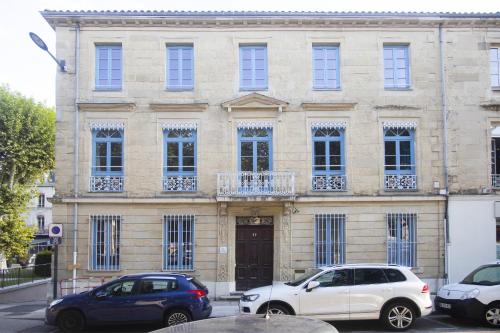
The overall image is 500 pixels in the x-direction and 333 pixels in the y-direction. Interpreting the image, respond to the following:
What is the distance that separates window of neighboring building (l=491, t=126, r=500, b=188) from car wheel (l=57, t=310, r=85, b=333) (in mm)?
14537

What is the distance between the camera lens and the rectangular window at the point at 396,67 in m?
19.5

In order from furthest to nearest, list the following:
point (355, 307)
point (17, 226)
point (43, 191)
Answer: point (43, 191) → point (17, 226) → point (355, 307)

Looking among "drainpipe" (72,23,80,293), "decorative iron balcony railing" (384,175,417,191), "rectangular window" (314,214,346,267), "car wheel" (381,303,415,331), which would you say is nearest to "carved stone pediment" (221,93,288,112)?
"rectangular window" (314,214,346,267)

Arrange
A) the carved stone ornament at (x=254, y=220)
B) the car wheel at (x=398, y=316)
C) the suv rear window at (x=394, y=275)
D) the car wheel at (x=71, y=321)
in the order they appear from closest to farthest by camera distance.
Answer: the car wheel at (x=398, y=316) → the suv rear window at (x=394, y=275) → the car wheel at (x=71, y=321) → the carved stone ornament at (x=254, y=220)

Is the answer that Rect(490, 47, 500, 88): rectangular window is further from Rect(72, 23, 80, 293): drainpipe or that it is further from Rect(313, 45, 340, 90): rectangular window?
Rect(72, 23, 80, 293): drainpipe

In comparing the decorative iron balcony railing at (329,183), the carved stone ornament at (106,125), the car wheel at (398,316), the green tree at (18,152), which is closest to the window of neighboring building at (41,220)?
the green tree at (18,152)

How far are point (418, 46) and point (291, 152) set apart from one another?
6030 mm

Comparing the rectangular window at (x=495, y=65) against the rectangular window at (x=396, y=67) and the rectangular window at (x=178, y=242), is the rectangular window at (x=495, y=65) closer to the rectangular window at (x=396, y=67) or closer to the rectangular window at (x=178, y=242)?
the rectangular window at (x=396, y=67)

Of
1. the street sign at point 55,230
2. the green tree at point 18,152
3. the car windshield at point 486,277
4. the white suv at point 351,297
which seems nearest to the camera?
the white suv at point 351,297

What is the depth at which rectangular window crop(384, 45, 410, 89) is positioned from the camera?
1945 centimetres

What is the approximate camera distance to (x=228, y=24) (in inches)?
757

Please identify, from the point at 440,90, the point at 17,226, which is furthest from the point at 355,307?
the point at 17,226

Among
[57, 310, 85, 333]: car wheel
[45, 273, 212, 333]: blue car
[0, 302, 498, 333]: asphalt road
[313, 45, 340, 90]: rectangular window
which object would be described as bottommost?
[0, 302, 498, 333]: asphalt road

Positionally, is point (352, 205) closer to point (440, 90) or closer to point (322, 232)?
point (322, 232)
